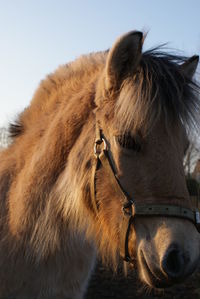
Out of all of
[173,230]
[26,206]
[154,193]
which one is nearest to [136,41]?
[154,193]

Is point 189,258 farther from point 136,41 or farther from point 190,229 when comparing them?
point 136,41

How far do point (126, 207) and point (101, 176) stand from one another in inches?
14.0

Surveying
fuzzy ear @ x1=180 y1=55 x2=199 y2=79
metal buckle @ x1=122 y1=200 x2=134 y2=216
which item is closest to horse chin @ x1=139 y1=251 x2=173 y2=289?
metal buckle @ x1=122 y1=200 x2=134 y2=216

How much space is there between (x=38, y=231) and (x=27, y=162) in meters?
0.71

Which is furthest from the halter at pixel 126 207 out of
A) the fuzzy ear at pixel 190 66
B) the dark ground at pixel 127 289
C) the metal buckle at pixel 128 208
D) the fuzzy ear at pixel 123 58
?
the dark ground at pixel 127 289

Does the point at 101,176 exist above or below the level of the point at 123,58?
below

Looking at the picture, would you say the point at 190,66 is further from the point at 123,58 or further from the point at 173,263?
the point at 173,263

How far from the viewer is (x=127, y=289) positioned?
7016mm

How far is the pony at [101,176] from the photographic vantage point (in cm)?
244

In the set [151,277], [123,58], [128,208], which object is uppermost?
[123,58]

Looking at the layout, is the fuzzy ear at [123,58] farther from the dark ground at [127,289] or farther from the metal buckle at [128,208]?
the dark ground at [127,289]

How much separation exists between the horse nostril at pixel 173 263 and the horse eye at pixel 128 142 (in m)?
0.75

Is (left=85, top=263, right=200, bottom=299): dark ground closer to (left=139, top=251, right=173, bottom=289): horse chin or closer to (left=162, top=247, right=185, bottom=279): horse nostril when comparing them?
(left=139, top=251, right=173, bottom=289): horse chin

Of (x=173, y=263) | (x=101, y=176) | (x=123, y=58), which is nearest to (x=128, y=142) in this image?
(x=101, y=176)
